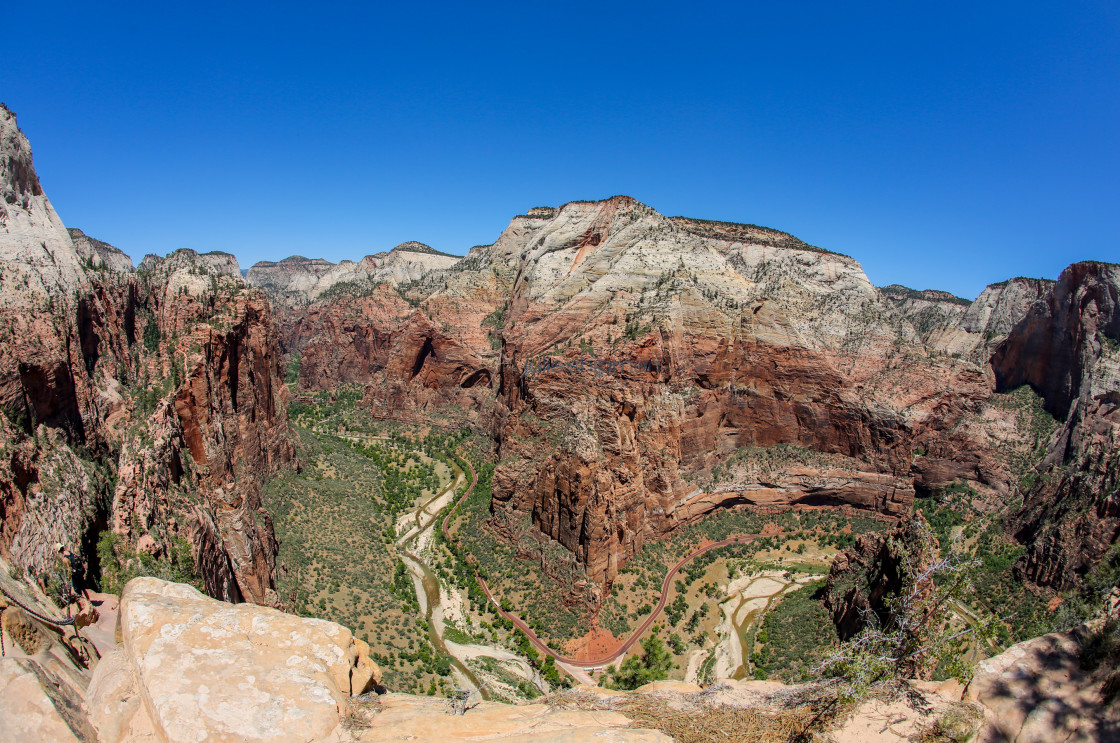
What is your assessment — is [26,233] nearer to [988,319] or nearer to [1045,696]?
[1045,696]

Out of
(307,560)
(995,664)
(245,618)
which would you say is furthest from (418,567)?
(995,664)

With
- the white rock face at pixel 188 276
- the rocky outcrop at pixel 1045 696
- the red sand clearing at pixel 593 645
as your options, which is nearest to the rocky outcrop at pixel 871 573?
the rocky outcrop at pixel 1045 696

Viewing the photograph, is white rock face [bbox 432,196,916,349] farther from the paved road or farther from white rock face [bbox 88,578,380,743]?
white rock face [bbox 88,578,380,743]

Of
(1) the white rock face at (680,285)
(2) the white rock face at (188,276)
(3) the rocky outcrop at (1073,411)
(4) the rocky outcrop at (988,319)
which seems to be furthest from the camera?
(4) the rocky outcrop at (988,319)

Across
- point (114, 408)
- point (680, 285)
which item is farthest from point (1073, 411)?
point (114, 408)

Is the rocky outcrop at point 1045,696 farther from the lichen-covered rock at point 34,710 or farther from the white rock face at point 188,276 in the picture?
the white rock face at point 188,276

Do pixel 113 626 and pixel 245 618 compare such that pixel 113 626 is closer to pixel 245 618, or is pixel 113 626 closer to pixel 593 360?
pixel 245 618

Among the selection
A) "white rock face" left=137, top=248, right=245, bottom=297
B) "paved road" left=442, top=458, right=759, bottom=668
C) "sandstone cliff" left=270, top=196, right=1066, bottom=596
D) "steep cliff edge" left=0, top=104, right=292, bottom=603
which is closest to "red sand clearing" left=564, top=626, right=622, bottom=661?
"paved road" left=442, top=458, right=759, bottom=668
